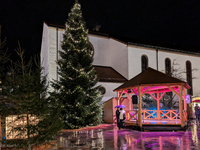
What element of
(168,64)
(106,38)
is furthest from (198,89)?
(106,38)

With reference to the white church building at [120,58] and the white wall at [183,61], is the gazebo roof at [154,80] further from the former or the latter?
the white wall at [183,61]

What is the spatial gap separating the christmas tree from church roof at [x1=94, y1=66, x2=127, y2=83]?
6.70 meters

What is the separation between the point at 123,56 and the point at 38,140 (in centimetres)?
2147

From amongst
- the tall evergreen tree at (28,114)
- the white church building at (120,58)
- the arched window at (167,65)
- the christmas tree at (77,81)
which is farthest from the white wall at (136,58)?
the tall evergreen tree at (28,114)

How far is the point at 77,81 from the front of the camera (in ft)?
55.5

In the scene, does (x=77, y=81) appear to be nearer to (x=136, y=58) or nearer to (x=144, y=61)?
(x=136, y=58)

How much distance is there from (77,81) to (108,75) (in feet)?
32.2

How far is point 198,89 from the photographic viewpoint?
32.3 metres

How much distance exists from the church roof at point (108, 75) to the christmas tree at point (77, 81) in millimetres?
6698

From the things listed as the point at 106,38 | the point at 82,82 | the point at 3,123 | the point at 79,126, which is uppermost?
the point at 106,38

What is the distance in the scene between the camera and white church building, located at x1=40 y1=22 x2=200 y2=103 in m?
24.8

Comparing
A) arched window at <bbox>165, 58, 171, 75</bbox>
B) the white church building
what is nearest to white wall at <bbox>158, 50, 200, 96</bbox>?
the white church building

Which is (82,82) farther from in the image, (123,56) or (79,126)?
(123,56)

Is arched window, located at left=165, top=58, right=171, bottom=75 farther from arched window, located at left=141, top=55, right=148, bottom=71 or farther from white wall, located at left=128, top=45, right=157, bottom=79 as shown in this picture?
arched window, located at left=141, top=55, right=148, bottom=71
